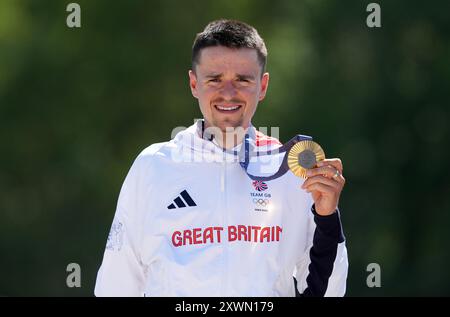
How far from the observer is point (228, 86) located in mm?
3619

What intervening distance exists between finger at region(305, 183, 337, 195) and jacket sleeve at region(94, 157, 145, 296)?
2.30 ft

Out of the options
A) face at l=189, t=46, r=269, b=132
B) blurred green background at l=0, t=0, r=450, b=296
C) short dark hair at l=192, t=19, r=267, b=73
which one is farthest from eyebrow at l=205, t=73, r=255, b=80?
blurred green background at l=0, t=0, r=450, b=296

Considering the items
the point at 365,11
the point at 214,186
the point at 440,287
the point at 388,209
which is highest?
the point at 365,11

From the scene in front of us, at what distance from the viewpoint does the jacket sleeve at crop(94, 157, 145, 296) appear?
3631 mm

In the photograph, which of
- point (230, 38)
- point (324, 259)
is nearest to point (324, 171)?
point (324, 259)

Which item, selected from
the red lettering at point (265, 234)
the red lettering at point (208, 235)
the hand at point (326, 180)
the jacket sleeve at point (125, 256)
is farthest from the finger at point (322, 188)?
the jacket sleeve at point (125, 256)

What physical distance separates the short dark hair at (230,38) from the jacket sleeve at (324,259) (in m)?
0.69

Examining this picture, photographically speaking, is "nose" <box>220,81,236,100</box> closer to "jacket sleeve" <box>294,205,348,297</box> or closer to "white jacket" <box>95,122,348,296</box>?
"white jacket" <box>95,122,348,296</box>

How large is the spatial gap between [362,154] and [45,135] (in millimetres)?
3609

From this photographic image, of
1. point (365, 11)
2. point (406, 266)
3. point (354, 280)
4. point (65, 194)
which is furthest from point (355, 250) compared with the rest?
point (65, 194)

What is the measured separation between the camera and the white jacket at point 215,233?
11.4ft

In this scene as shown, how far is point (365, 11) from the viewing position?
1061 cm

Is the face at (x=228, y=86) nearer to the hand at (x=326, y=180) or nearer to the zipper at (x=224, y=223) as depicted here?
the zipper at (x=224, y=223)

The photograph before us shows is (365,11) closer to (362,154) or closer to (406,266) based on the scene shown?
(362,154)
